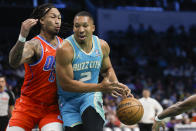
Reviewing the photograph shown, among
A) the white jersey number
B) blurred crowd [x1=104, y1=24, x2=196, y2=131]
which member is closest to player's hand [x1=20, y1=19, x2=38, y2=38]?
the white jersey number

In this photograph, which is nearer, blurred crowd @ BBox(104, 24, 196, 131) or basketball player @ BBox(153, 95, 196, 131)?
basketball player @ BBox(153, 95, 196, 131)

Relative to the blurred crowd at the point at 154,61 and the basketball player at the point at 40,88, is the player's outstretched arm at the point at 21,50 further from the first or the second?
the blurred crowd at the point at 154,61

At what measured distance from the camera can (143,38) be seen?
18.6m

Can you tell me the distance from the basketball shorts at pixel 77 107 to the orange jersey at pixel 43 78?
22cm

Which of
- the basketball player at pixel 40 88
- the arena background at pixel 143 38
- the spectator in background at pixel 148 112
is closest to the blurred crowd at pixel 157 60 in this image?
the arena background at pixel 143 38

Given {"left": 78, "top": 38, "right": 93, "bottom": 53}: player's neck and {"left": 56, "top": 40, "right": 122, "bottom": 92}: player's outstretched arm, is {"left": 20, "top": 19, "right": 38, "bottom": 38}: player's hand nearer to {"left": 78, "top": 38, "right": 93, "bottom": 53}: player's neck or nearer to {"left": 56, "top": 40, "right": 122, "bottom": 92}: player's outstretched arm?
{"left": 56, "top": 40, "right": 122, "bottom": 92}: player's outstretched arm

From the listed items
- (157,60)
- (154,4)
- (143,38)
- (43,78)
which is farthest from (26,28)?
(154,4)

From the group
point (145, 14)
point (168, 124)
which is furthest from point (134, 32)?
point (168, 124)

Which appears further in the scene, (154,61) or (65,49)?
(154,61)

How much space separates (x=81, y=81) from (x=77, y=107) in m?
0.30

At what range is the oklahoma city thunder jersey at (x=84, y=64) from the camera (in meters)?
3.76

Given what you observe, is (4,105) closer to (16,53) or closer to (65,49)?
(16,53)

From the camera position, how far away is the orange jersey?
396 centimetres

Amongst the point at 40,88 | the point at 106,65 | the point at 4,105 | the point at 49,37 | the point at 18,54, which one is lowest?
the point at 4,105
